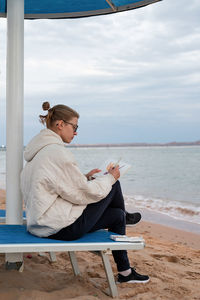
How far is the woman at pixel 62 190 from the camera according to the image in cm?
261

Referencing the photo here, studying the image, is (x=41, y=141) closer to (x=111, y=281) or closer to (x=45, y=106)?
(x=45, y=106)

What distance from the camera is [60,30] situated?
1013 inches

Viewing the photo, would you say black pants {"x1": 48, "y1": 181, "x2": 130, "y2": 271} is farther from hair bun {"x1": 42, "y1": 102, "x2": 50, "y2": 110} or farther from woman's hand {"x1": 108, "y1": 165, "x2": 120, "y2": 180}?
hair bun {"x1": 42, "y1": 102, "x2": 50, "y2": 110}

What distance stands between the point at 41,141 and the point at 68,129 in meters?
0.26

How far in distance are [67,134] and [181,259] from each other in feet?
7.26

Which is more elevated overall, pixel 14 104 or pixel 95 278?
pixel 14 104

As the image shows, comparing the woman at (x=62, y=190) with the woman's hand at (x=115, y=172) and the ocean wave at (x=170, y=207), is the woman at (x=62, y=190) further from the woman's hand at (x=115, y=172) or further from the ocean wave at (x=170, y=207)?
the ocean wave at (x=170, y=207)

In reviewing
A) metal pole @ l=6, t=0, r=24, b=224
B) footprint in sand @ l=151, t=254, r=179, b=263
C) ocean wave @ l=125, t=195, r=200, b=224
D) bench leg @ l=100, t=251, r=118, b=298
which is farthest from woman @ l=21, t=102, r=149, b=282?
ocean wave @ l=125, t=195, r=200, b=224

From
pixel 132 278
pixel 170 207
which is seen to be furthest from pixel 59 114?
pixel 170 207

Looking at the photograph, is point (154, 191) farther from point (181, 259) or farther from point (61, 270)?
point (61, 270)

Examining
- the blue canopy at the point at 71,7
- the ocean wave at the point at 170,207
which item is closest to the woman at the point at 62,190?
the blue canopy at the point at 71,7

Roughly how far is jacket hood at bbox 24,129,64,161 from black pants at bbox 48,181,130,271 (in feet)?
1.80

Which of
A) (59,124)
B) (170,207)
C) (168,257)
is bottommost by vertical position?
(170,207)

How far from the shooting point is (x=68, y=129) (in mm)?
2922
